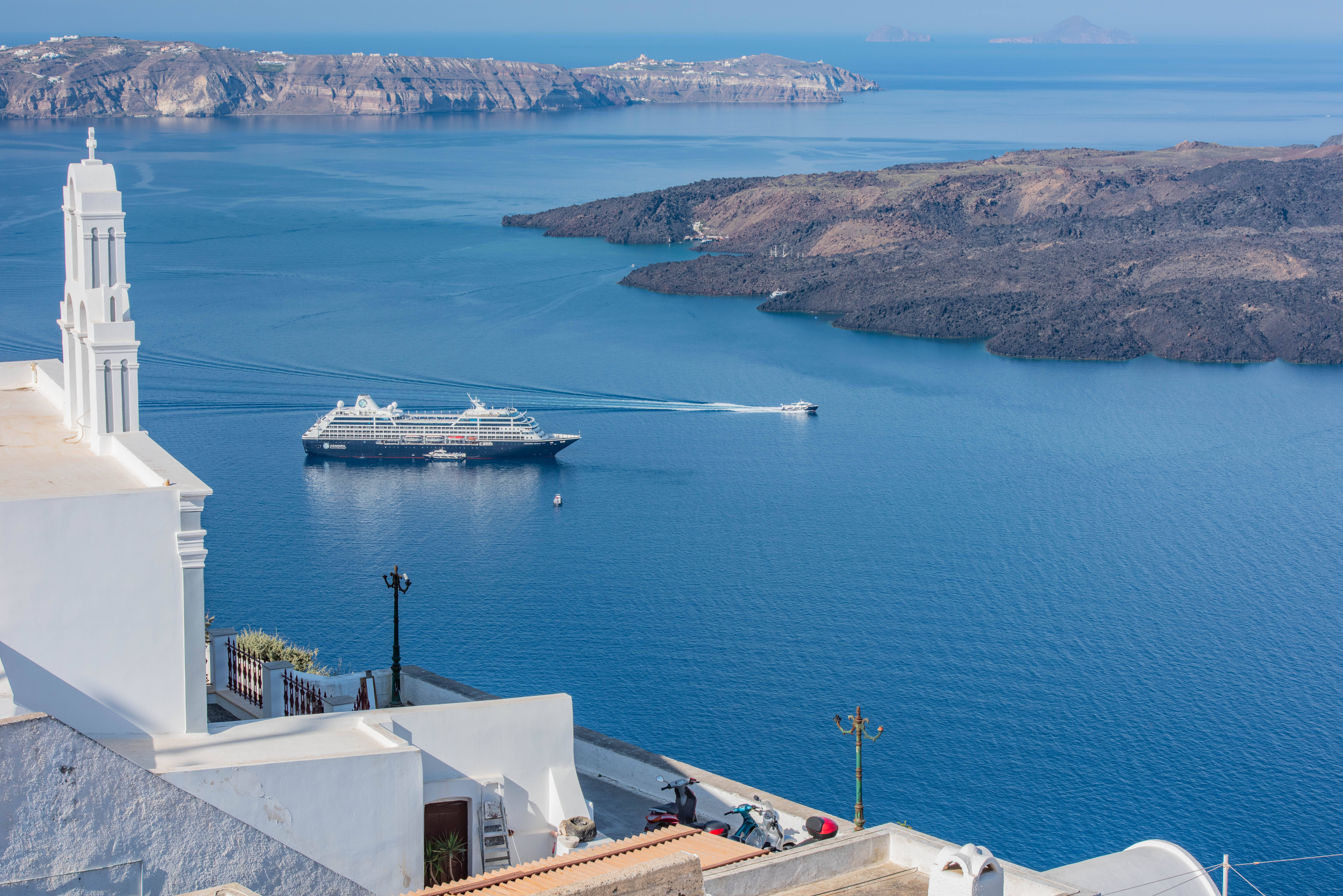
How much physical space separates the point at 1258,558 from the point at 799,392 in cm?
2750

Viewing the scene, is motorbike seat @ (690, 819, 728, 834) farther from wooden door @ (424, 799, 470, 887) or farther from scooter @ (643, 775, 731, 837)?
wooden door @ (424, 799, 470, 887)

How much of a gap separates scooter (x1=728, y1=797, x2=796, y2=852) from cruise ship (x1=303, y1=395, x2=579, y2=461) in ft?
144

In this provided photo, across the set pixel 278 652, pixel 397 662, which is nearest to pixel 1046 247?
pixel 278 652

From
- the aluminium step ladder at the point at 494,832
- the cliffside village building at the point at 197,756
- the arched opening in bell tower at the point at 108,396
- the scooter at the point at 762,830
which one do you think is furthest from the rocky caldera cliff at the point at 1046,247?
the arched opening in bell tower at the point at 108,396

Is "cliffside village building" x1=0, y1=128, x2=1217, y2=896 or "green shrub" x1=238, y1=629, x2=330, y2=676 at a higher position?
"cliffside village building" x1=0, y1=128, x2=1217, y2=896

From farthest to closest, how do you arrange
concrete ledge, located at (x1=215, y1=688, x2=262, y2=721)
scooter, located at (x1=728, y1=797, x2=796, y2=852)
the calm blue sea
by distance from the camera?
1. the calm blue sea
2. concrete ledge, located at (x1=215, y1=688, x2=262, y2=721)
3. scooter, located at (x1=728, y1=797, x2=796, y2=852)

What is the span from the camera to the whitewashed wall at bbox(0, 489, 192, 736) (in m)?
12.1

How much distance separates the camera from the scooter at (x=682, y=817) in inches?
615

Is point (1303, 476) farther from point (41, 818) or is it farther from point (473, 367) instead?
point (41, 818)

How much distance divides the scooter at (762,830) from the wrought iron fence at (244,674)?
18.9 feet

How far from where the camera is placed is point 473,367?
71938 mm

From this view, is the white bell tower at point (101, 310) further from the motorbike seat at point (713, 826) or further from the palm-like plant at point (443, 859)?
the motorbike seat at point (713, 826)

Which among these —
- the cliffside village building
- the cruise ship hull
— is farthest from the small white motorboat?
the cliffside village building

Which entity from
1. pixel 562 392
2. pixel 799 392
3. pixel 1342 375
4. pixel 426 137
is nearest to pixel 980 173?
pixel 1342 375
